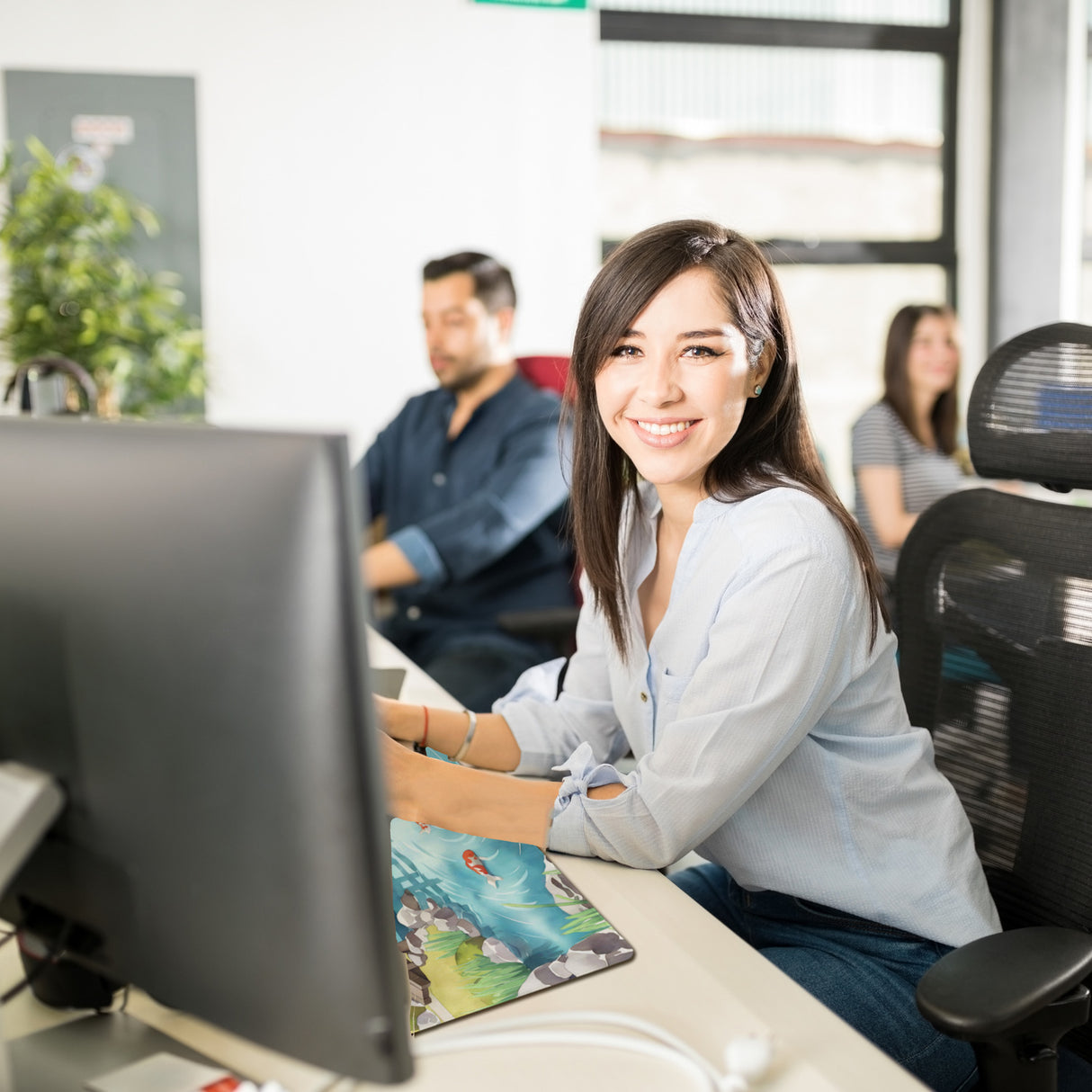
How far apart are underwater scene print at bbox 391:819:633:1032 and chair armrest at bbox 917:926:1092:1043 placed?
0.23 meters

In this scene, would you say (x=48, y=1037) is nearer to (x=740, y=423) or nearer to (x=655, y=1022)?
(x=655, y=1022)

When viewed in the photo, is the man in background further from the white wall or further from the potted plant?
the white wall

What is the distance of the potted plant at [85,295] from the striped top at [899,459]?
6.61ft

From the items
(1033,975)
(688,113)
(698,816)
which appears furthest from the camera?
(688,113)

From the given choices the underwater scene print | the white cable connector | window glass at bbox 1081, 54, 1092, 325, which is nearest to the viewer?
→ the white cable connector

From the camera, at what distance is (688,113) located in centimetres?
419

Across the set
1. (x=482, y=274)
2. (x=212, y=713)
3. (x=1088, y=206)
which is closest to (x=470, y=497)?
(x=482, y=274)

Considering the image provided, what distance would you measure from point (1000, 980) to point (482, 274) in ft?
6.81

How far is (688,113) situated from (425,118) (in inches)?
39.1

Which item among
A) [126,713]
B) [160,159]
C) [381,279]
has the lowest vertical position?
[126,713]

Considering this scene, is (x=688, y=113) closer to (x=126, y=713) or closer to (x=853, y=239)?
(x=853, y=239)

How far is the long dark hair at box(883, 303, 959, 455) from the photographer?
9.97ft

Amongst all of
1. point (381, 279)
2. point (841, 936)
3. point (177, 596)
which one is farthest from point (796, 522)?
point (381, 279)

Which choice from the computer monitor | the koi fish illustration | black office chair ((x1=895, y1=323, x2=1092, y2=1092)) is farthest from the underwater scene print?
black office chair ((x1=895, y1=323, x2=1092, y2=1092))
